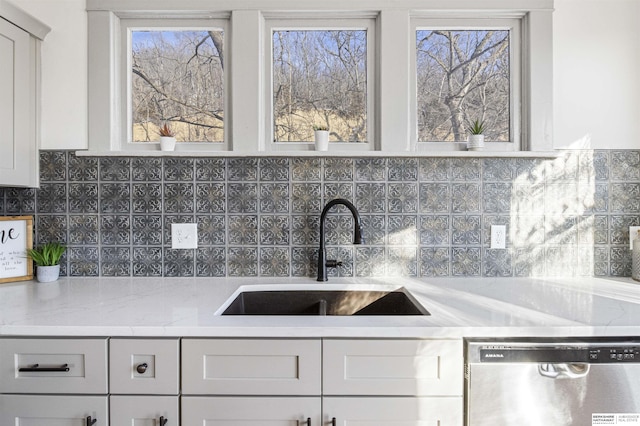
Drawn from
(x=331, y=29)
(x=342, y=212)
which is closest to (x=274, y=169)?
(x=342, y=212)

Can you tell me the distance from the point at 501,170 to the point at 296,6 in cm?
125

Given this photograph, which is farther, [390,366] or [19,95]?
[19,95]

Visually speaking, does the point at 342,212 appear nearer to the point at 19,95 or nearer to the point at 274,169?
the point at 274,169

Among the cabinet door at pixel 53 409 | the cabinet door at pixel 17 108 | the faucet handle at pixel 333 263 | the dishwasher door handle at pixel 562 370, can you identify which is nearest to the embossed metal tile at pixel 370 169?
the faucet handle at pixel 333 263

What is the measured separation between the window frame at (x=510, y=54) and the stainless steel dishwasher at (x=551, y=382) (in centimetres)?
99

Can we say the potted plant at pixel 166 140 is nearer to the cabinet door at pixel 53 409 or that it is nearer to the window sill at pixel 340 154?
the window sill at pixel 340 154

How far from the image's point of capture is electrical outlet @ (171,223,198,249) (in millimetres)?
1760

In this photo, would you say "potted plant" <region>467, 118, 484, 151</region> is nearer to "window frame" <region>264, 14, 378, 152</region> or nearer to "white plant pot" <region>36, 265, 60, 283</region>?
"window frame" <region>264, 14, 378, 152</region>

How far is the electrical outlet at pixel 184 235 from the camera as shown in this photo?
176cm

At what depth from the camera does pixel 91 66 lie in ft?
5.70

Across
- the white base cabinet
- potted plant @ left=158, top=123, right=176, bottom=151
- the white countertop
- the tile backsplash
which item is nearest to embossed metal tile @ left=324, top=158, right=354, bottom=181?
the tile backsplash

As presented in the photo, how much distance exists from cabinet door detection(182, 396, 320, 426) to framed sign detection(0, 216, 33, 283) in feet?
3.78

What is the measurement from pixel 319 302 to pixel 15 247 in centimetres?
141

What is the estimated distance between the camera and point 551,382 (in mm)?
1098
